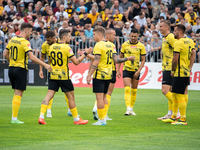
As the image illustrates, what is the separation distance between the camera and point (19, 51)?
8648 millimetres

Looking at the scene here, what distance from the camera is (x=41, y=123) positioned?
8492 mm

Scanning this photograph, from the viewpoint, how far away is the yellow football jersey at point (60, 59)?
8398mm

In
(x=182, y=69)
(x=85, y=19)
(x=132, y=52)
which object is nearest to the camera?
(x=182, y=69)

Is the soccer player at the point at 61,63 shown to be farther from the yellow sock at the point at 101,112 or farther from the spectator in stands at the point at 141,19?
the spectator in stands at the point at 141,19

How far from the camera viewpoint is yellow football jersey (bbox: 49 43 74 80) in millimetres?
8398

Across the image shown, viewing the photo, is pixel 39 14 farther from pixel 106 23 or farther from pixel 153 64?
pixel 153 64

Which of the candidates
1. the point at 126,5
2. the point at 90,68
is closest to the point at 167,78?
the point at 90,68

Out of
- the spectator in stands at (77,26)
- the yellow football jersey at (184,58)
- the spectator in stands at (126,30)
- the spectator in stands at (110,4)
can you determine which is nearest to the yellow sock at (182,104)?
the yellow football jersey at (184,58)

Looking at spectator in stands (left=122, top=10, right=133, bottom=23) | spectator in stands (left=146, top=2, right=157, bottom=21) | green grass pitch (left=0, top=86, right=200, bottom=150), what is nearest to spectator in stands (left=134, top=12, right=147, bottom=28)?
spectator in stands (left=122, top=10, right=133, bottom=23)

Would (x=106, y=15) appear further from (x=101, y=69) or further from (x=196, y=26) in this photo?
(x=101, y=69)

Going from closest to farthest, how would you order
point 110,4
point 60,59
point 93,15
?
point 60,59 → point 93,15 → point 110,4

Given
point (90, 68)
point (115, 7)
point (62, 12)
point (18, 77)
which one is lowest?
point (18, 77)

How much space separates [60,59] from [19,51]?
1.08 metres

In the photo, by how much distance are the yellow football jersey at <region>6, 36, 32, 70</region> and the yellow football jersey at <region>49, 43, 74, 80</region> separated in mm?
660
